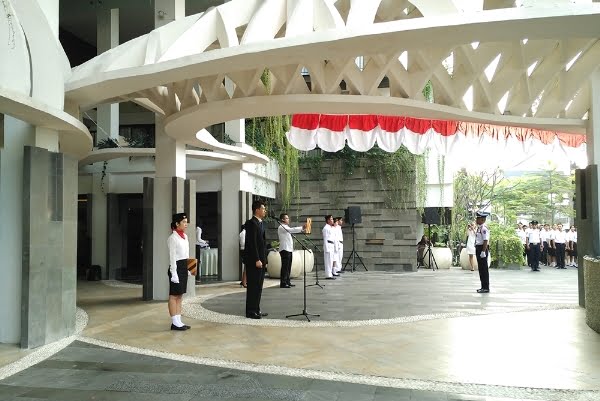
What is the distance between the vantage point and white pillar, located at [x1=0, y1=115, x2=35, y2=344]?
5.92 m

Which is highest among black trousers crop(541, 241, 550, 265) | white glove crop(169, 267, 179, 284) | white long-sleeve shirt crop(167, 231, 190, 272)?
white long-sleeve shirt crop(167, 231, 190, 272)

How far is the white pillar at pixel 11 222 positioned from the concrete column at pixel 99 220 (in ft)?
28.1

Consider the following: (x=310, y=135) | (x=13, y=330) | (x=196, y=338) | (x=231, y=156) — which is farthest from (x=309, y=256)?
(x=13, y=330)

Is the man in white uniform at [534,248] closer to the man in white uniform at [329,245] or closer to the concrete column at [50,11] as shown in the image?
the man in white uniform at [329,245]

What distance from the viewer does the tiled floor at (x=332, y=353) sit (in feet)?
14.1

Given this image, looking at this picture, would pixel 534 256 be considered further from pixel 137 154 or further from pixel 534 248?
pixel 137 154

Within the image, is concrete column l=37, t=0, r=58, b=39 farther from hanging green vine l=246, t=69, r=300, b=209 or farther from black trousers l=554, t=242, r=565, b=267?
black trousers l=554, t=242, r=565, b=267

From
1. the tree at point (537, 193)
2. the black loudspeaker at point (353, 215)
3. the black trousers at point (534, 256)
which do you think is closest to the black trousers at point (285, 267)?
the black loudspeaker at point (353, 215)

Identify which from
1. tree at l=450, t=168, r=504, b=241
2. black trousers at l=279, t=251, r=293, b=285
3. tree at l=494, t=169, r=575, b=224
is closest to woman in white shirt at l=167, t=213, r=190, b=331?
black trousers at l=279, t=251, r=293, b=285

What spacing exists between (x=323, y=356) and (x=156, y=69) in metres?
3.55

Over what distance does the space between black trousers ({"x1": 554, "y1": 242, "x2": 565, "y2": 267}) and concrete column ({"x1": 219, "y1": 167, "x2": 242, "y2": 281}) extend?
430 inches

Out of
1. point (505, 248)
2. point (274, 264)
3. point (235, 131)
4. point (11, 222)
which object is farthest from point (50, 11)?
point (505, 248)

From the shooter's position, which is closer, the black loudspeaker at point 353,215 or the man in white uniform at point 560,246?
the black loudspeaker at point 353,215

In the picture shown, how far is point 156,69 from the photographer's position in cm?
556
